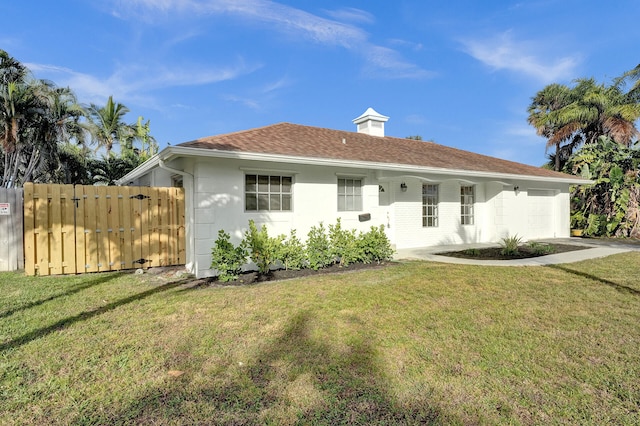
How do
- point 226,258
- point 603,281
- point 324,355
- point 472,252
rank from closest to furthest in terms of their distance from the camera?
point 324,355 < point 603,281 < point 226,258 < point 472,252

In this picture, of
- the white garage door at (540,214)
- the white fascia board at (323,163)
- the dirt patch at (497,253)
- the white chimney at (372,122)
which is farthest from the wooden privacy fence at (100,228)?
the white garage door at (540,214)

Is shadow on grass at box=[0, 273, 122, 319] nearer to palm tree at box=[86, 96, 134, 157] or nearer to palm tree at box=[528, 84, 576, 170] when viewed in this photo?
palm tree at box=[86, 96, 134, 157]

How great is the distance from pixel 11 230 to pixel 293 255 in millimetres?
6710

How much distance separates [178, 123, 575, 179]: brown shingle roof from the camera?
26.6 ft

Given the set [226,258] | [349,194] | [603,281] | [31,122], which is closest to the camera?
[603,281]

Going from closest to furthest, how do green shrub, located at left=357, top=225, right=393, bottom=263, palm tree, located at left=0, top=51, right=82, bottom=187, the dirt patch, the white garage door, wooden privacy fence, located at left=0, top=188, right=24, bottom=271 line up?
wooden privacy fence, located at left=0, top=188, right=24, bottom=271, green shrub, located at left=357, top=225, right=393, bottom=263, the dirt patch, the white garage door, palm tree, located at left=0, top=51, right=82, bottom=187

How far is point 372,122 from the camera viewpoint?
14.7 metres

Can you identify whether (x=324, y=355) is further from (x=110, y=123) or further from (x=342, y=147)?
(x=110, y=123)

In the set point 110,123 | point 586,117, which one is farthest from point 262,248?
point 110,123

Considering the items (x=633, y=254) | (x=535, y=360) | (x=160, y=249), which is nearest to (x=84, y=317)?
(x=160, y=249)

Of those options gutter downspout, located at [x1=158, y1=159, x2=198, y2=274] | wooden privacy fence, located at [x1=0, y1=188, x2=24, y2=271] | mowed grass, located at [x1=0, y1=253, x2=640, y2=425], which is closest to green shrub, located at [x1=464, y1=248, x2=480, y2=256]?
mowed grass, located at [x1=0, y1=253, x2=640, y2=425]

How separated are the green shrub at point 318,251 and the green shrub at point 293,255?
0.16 m

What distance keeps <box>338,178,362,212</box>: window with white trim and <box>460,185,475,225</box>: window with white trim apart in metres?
5.18

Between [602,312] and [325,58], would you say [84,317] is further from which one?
[325,58]
